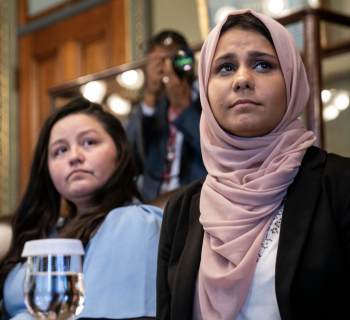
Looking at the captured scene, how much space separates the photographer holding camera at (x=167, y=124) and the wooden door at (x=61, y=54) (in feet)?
3.25

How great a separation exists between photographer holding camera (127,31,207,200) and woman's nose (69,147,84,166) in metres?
0.42

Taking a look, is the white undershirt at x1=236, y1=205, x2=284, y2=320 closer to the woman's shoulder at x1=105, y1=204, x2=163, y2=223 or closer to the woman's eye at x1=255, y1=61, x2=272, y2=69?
the woman's eye at x1=255, y1=61, x2=272, y2=69

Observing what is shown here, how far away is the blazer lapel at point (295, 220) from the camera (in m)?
0.89

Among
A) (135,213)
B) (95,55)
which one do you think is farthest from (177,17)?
(135,213)

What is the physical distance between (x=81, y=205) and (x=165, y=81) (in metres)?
0.71

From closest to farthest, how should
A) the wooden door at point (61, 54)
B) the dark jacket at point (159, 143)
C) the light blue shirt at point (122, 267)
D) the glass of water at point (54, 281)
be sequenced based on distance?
the glass of water at point (54, 281), the light blue shirt at point (122, 267), the dark jacket at point (159, 143), the wooden door at point (61, 54)

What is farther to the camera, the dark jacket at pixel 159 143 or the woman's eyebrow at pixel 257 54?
the dark jacket at pixel 159 143

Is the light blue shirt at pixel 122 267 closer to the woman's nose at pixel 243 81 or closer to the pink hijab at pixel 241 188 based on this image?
the pink hijab at pixel 241 188

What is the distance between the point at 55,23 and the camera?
354 cm

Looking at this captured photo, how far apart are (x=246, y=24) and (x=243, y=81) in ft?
0.51

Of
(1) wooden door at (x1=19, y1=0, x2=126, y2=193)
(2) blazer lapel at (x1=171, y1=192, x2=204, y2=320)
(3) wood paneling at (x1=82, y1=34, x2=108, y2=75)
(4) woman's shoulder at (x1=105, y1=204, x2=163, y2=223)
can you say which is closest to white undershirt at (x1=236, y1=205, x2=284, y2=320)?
(2) blazer lapel at (x1=171, y1=192, x2=204, y2=320)

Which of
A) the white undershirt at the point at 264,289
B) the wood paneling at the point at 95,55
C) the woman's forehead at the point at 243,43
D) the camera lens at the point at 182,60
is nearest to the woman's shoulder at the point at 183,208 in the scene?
the white undershirt at the point at 264,289

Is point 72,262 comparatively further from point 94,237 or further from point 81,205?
point 81,205

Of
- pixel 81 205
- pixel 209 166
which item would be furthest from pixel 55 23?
pixel 209 166
